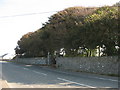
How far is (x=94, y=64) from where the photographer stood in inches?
924

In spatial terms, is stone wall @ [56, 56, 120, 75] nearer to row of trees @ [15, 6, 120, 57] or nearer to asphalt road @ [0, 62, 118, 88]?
row of trees @ [15, 6, 120, 57]

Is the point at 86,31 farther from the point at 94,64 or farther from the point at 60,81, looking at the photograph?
the point at 60,81

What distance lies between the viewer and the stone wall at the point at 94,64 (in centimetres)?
2048

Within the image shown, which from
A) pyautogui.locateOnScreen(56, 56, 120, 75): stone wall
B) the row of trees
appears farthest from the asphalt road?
the row of trees

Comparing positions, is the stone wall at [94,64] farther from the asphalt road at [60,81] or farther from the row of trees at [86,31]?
the asphalt road at [60,81]

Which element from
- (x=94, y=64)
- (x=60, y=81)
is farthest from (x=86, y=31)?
(x=60, y=81)

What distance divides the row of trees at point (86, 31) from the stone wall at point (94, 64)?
1.44 m

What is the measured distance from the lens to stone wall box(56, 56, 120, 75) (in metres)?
20.5

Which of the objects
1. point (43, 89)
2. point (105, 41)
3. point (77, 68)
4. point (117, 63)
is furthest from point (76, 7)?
point (43, 89)

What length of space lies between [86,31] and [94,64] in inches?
167

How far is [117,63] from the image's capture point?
1994 centimetres

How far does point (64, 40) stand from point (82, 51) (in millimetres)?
5105

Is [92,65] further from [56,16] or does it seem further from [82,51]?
[56,16]

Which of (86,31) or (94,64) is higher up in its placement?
(86,31)
